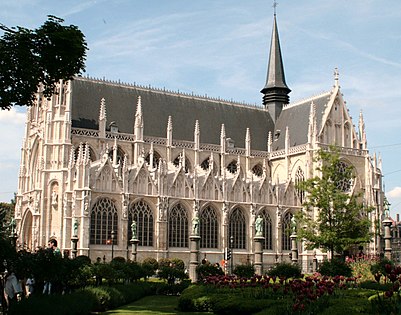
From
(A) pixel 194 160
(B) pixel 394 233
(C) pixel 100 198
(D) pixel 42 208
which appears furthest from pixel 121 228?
(B) pixel 394 233

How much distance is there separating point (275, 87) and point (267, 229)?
20651 mm

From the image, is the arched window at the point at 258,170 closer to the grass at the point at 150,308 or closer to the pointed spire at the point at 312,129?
the pointed spire at the point at 312,129

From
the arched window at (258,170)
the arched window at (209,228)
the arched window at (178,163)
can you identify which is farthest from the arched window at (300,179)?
the arched window at (178,163)

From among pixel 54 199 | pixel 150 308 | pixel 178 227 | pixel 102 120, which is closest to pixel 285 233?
pixel 178 227

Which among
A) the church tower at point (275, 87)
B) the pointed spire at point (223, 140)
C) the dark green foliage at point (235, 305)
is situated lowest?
the dark green foliage at point (235, 305)

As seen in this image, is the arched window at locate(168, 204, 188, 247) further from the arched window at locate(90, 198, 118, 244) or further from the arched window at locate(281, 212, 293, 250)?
the arched window at locate(281, 212, 293, 250)

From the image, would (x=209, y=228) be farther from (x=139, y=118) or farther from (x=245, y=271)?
(x=245, y=271)

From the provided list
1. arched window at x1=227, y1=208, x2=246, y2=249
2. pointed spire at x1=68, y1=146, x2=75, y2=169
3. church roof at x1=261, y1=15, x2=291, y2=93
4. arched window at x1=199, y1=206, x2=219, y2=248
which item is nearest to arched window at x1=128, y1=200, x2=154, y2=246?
arched window at x1=199, y1=206, x2=219, y2=248

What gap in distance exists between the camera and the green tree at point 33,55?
23.5 m

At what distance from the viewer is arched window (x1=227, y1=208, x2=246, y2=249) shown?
59406 millimetres

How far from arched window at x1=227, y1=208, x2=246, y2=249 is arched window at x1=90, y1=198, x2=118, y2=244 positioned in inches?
479

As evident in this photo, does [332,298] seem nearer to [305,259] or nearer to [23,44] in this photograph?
[23,44]

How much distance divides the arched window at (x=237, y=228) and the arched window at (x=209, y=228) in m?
1.49

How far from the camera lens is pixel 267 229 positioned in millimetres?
61188
